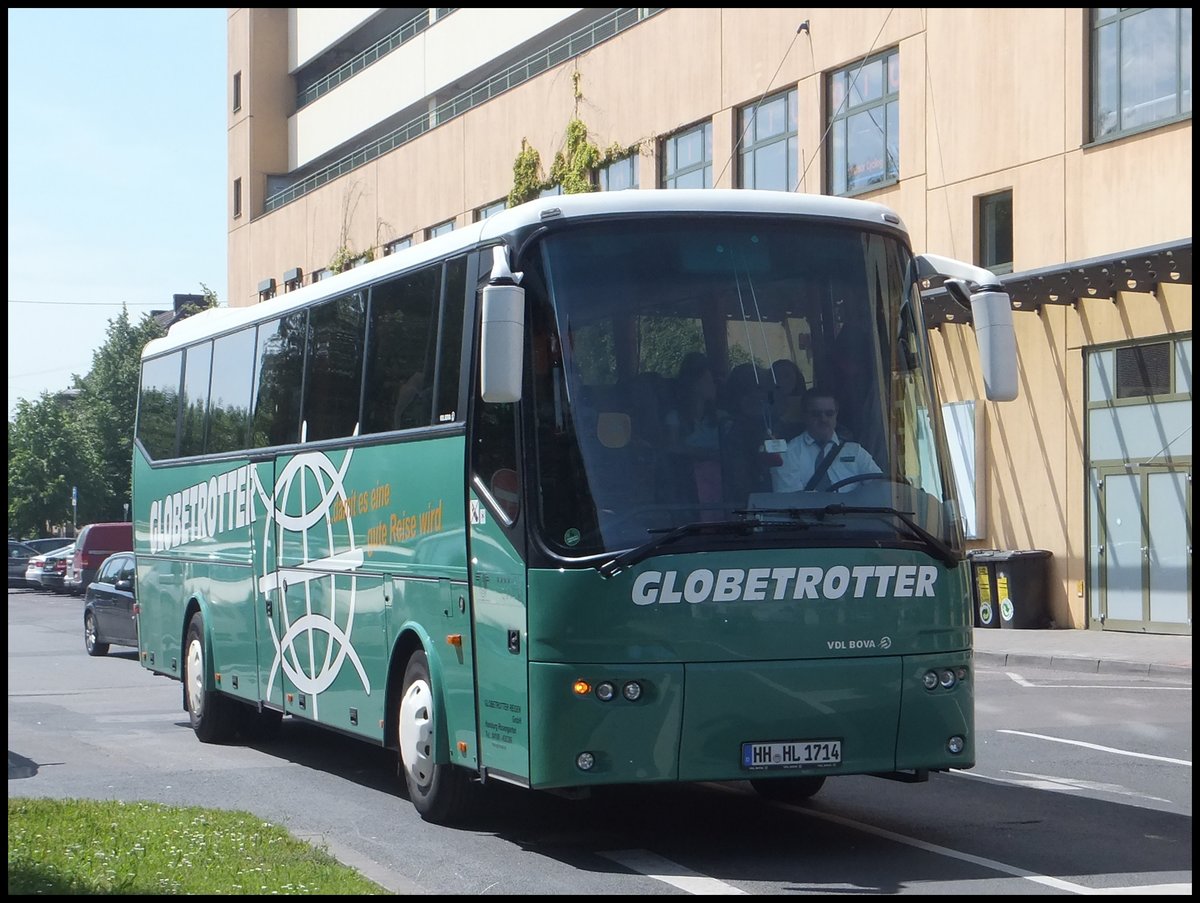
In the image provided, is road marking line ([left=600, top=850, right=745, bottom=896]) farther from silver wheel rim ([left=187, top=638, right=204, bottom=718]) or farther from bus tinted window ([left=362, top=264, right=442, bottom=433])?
silver wheel rim ([left=187, top=638, right=204, bottom=718])

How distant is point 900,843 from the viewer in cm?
889

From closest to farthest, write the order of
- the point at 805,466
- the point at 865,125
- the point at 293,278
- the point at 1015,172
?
the point at 805,466
the point at 1015,172
the point at 865,125
the point at 293,278

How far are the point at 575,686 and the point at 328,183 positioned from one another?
46.6 meters

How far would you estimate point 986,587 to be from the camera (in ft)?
86.9

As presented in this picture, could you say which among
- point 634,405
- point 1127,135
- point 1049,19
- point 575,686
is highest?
point 1049,19

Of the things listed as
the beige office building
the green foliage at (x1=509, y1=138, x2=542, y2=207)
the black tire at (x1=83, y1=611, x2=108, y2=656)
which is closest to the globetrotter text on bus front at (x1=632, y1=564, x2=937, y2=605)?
the beige office building

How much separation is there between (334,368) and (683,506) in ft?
13.3

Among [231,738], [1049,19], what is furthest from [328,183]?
[231,738]

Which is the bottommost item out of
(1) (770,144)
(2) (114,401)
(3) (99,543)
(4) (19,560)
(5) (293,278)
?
(4) (19,560)

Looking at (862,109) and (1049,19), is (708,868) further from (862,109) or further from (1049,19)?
(862,109)

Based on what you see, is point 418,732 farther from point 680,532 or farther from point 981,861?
point 981,861

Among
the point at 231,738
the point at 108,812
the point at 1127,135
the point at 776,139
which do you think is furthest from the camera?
the point at 776,139

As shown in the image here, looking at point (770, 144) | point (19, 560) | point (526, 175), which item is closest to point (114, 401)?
point (19, 560)

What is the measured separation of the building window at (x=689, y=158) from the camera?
114 ft
